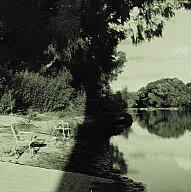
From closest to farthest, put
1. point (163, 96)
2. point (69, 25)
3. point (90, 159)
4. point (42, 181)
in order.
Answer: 1. point (42, 181)
2. point (69, 25)
3. point (90, 159)
4. point (163, 96)

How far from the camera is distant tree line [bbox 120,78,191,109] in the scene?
138125 mm

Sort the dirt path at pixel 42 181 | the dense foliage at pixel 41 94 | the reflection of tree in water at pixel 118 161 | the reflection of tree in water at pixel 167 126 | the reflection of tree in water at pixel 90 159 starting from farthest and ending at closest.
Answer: the reflection of tree in water at pixel 167 126 < the dense foliage at pixel 41 94 < the reflection of tree in water at pixel 118 161 < the reflection of tree in water at pixel 90 159 < the dirt path at pixel 42 181

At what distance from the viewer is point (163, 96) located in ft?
460

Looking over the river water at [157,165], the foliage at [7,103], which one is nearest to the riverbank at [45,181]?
the river water at [157,165]

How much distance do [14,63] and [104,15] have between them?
11.9 feet

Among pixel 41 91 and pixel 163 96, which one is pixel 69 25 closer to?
pixel 41 91

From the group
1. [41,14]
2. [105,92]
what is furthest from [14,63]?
[105,92]

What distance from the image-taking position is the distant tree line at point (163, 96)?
453 ft

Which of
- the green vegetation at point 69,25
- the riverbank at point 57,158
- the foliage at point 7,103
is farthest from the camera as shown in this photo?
the foliage at point 7,103

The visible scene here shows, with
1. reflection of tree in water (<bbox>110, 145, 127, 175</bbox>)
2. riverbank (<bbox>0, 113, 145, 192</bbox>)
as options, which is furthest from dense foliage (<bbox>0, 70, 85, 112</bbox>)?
riverbank (<bbox>0, 113, 145, 192</bbox>)

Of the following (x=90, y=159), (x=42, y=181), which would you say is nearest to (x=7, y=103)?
(x=90, y=159)

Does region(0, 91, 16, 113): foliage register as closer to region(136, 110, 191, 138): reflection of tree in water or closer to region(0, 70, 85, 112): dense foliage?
region(0, 70, 85, 112): dense foliage

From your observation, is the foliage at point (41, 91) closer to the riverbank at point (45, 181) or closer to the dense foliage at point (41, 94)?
the dense foliage at point (41, 94)

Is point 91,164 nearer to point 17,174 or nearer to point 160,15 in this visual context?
point 17,174
